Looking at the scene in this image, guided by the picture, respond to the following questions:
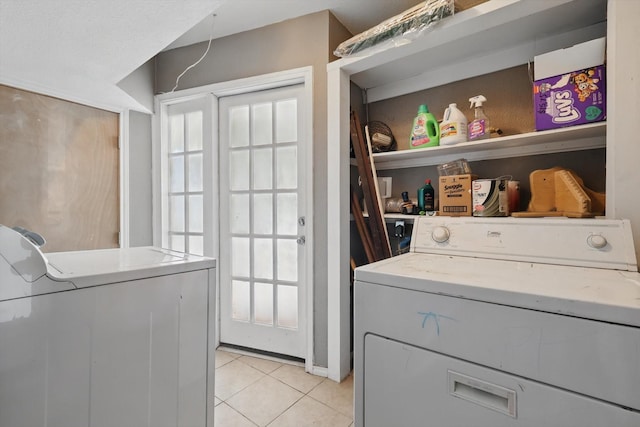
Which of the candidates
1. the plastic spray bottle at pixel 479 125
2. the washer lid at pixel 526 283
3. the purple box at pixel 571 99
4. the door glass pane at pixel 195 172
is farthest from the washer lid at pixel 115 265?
the purple box at pixel 571 99

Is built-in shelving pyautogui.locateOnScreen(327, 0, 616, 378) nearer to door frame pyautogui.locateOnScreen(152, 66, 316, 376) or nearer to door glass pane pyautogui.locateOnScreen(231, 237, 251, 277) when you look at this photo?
door frame pyautogui.locateOnScreen(152, 66, 316, 376)

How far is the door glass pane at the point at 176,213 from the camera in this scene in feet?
8.26

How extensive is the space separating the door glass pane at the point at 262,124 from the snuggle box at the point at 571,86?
167 cm

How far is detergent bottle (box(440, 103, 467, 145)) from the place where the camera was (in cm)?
169

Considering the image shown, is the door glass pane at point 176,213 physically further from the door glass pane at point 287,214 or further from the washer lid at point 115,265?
the washer lid at point 115,265

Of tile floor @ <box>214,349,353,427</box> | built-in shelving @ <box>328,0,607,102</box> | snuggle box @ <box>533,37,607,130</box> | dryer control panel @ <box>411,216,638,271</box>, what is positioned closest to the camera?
dryer control panel @ <box>411,216,638,271</box>

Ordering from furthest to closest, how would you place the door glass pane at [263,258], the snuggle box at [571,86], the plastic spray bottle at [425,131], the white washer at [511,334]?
the door glass pane at [263,258] < the plastic spray bottle at [425,131] < the snuggle box at [571,86] < the white washer at [511,334]

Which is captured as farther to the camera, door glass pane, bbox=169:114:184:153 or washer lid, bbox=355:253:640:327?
door glass pane, bbox=169:114:184:153

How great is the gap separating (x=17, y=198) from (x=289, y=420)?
2.22 m

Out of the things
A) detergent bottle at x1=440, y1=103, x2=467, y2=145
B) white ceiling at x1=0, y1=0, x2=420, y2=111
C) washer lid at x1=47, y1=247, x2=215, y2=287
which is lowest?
washer lid at x1=47, y1=247, x2=215, y2=287

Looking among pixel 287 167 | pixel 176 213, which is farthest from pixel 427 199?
pixel 176 213

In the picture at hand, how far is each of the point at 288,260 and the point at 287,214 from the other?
0.35 m

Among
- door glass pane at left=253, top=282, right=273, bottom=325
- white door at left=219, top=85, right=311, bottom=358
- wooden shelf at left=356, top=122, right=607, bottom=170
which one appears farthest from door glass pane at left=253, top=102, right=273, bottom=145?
door glass pane at left=253, top=282, right=273, bottom=325

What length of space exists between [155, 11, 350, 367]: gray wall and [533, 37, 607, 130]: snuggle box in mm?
1194
